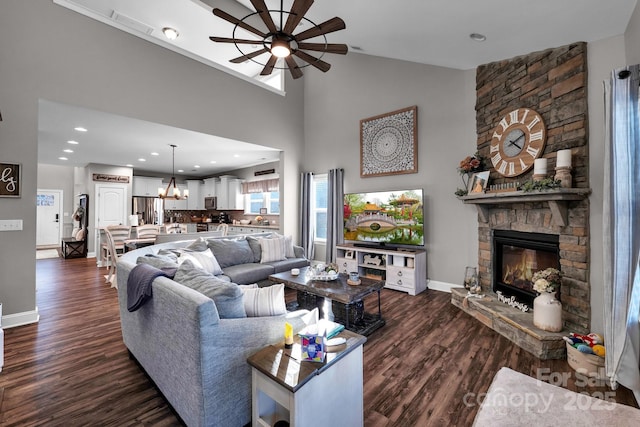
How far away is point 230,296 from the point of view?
5.25ft

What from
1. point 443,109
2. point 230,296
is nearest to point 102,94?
point 230,296

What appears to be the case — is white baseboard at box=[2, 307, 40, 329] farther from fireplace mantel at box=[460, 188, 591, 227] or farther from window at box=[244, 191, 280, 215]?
fireplace mantel at box=[460, 188, 591, 227]

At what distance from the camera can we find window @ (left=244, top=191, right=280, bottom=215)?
25.0ft

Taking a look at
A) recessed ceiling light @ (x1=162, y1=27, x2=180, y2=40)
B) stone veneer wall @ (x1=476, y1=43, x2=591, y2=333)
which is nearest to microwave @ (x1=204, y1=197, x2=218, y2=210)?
recessed ceiling light @ (x1=162, y1=27, x2=180, y2=40)

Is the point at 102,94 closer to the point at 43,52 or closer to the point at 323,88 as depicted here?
the point at 43,52

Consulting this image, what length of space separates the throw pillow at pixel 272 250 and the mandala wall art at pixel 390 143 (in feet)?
6.56

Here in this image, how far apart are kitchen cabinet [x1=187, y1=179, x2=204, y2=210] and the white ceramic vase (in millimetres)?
9265

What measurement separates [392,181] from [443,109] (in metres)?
1.35

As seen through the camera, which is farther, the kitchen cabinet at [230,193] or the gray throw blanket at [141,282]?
the kitchen cabinet at [230,193]

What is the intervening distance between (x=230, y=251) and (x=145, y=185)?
5.90 meters

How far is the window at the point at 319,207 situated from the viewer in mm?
5967

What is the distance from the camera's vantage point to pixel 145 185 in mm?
8375

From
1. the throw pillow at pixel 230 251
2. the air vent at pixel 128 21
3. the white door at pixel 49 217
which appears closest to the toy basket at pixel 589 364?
the throw pillow at pixel 230 251

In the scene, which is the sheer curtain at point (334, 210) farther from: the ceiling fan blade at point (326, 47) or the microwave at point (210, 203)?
the microwave at point (210, 203)
